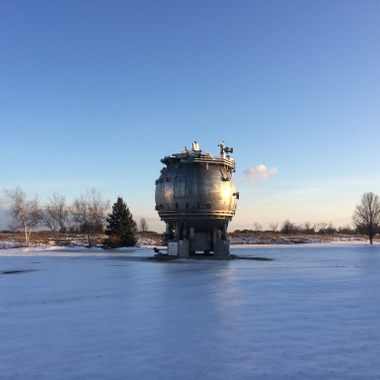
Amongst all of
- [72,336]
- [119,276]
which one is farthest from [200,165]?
[72,336]

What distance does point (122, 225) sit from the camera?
56031 mm

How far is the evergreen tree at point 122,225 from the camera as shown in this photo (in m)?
55.4

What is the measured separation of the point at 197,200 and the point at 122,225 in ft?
90.9

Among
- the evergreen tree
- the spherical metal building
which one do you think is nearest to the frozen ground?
the spherical metal building

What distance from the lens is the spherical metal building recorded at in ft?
99.6

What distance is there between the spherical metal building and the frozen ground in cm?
1664

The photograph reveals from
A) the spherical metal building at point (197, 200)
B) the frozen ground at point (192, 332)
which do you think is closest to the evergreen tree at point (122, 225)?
the spherical metal building at point (197, 200)

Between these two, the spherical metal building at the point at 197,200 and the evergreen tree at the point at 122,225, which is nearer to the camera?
the spherical metal building at the point at 197,200

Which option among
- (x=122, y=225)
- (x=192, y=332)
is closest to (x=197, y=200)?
(x=192, y=332)

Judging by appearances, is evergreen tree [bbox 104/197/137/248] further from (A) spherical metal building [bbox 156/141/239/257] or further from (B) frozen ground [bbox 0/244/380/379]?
(B) frozen ground [bbox 0/244/380/379]

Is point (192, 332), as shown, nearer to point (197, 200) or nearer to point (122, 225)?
point (197, 200)

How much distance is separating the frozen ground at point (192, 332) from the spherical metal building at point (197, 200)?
655 inches

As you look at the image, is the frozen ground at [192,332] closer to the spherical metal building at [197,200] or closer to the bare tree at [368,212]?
the spherical metal building at [197,200]

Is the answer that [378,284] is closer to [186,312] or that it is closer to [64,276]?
[186,312]
